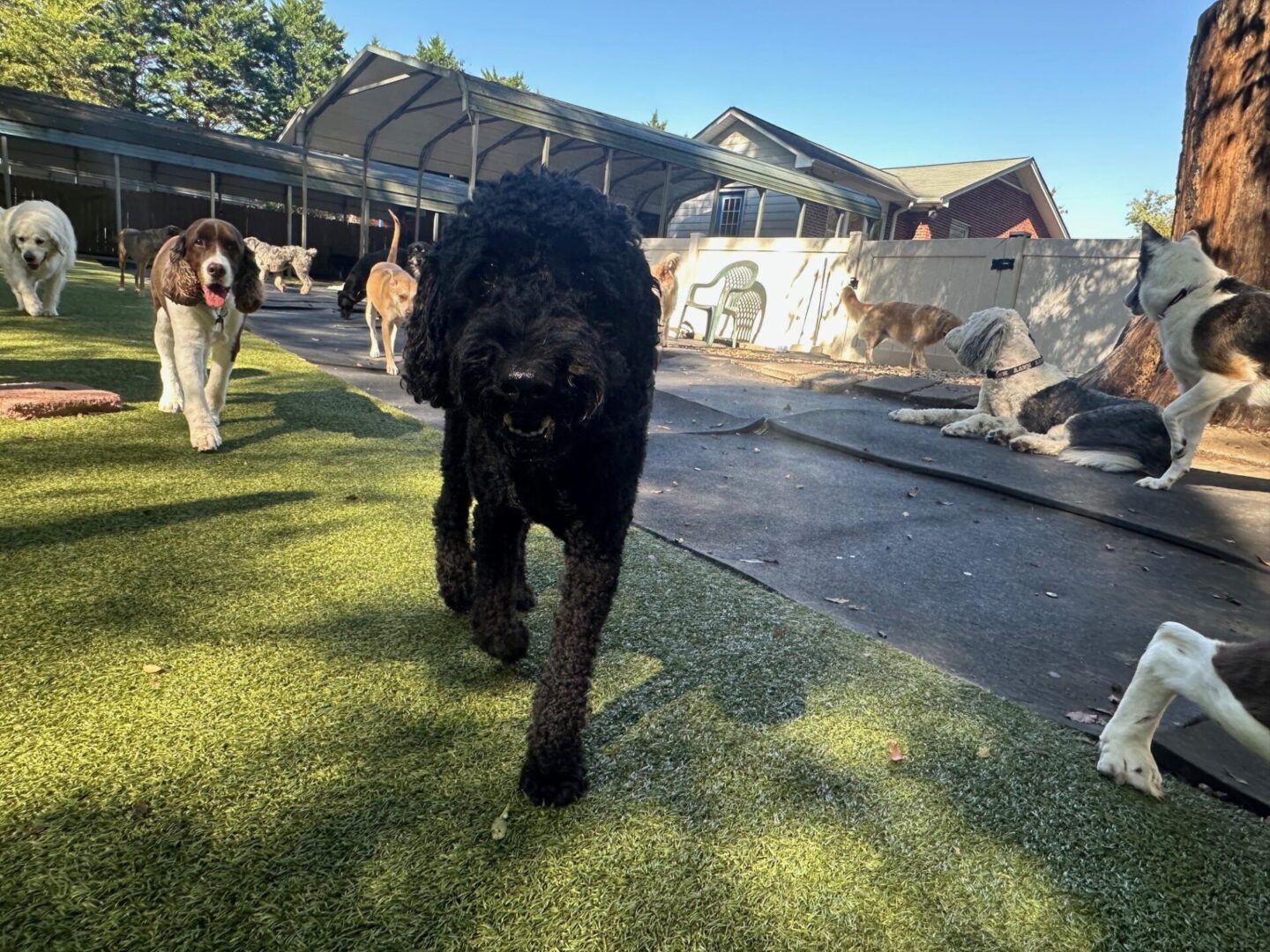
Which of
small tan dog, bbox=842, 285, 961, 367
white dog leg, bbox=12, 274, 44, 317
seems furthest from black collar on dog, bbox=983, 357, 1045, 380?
Result: white dog leg, bbox=12, 274, 44, 317

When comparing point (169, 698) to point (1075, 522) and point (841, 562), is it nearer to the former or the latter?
point (841, 562)

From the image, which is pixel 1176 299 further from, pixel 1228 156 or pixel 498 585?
pixel 498 585

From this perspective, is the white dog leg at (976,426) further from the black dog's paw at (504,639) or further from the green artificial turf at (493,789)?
the black dog's paw at (504,639)

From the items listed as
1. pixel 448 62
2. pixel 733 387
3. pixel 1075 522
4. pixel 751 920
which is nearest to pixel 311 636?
pixel 751 920

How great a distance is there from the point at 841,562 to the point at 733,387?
6.73 m

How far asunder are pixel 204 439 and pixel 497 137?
20.2m

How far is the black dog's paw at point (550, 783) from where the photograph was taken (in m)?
1.82

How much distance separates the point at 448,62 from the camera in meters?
74.7

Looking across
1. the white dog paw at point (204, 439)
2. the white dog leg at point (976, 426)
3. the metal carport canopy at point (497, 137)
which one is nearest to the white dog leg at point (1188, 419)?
the white dog leg at point (976, 426)

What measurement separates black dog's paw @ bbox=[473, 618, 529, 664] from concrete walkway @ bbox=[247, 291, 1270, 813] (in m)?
1.51

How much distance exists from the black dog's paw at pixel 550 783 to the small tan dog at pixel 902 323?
1247 cm

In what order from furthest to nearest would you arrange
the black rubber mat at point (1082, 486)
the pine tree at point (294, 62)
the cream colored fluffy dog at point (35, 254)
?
the pine tree at point (294, 62) → the cream colored fluffy dog at point (35, 254) → the black rubber mat at point (1082, 486)

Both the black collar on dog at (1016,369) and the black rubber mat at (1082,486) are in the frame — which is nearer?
the black rubber mat at (1082,486)

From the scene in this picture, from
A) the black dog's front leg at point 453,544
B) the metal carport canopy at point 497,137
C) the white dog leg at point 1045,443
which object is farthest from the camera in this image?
the metal carport canopy at point 497,137
